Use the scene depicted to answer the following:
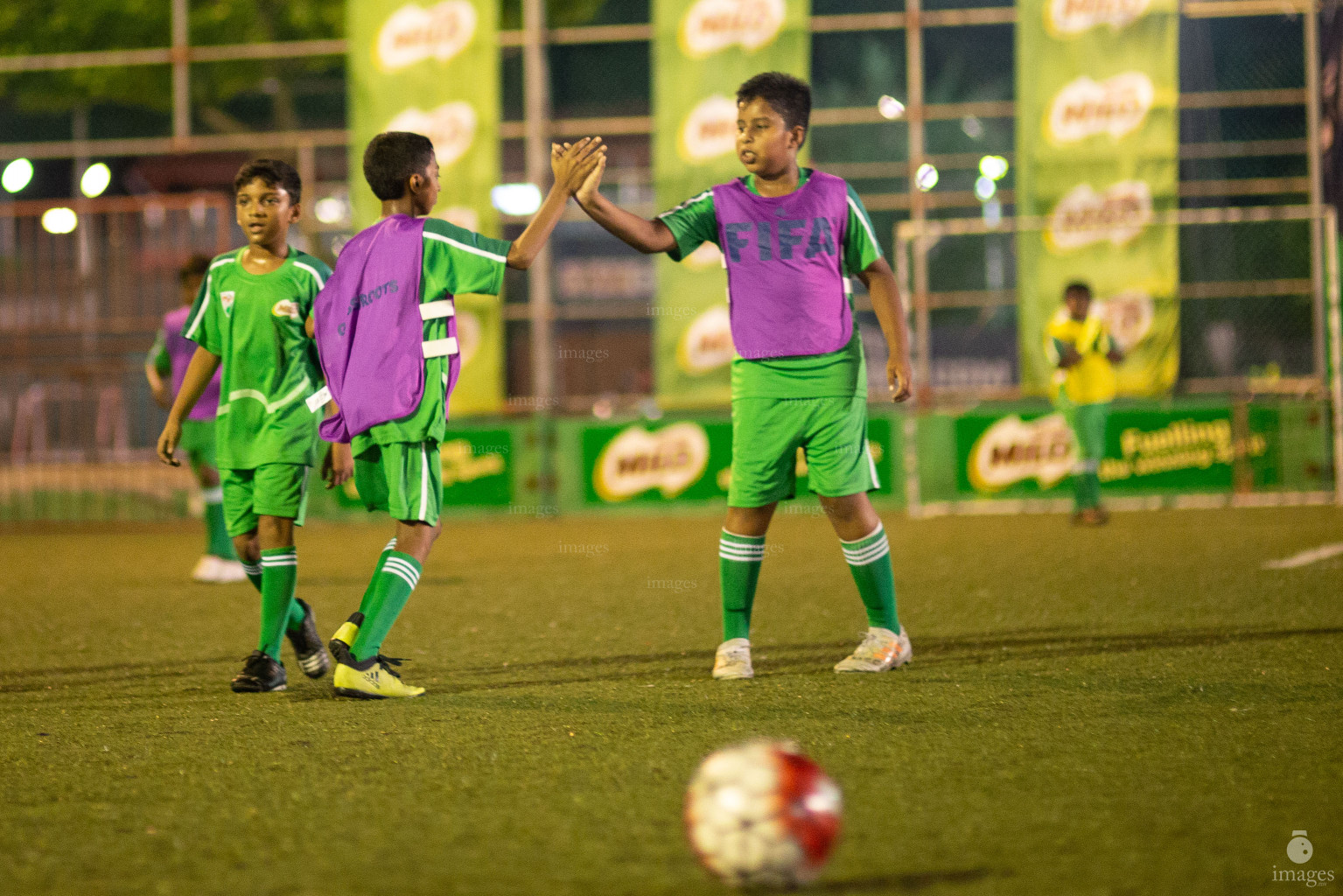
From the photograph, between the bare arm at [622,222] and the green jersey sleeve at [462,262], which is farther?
the green jersey sleeve at [462,262]

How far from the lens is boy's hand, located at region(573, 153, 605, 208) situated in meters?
4.41

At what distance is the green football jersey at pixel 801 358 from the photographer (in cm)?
492

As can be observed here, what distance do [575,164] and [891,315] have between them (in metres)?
1.24

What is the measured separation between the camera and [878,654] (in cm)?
499

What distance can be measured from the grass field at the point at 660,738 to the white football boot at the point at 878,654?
0.08 m

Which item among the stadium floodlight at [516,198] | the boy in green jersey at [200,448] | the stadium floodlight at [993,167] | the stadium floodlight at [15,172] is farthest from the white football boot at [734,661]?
the stadium floodlight at [993,167]

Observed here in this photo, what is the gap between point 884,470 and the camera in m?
12.9

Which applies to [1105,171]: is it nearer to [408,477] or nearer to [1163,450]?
[1163,450]

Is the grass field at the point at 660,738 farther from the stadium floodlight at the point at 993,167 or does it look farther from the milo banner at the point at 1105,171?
the stadium floodlight at the point at 993,167

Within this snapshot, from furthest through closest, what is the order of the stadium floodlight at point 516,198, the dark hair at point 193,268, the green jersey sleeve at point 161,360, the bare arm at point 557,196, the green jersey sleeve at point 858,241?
the stadium floodlight at point 516,198 < the green jersey sleeve at point 161,360 < the dark hair at point 193,268 < the green jersey sleeve at point 858,241 < the bare arm at point 557,196

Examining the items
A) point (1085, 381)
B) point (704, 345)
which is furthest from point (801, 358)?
point (704, 345)

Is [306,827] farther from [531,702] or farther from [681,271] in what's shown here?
[681,271]

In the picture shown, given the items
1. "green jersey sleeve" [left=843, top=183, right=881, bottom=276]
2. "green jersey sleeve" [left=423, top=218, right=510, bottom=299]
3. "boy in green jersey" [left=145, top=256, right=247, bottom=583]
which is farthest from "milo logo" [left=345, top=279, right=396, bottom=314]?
"boy in green jersey" [left=145, top=256, right=247, bottom=583]

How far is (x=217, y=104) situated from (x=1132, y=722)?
84.1ft
